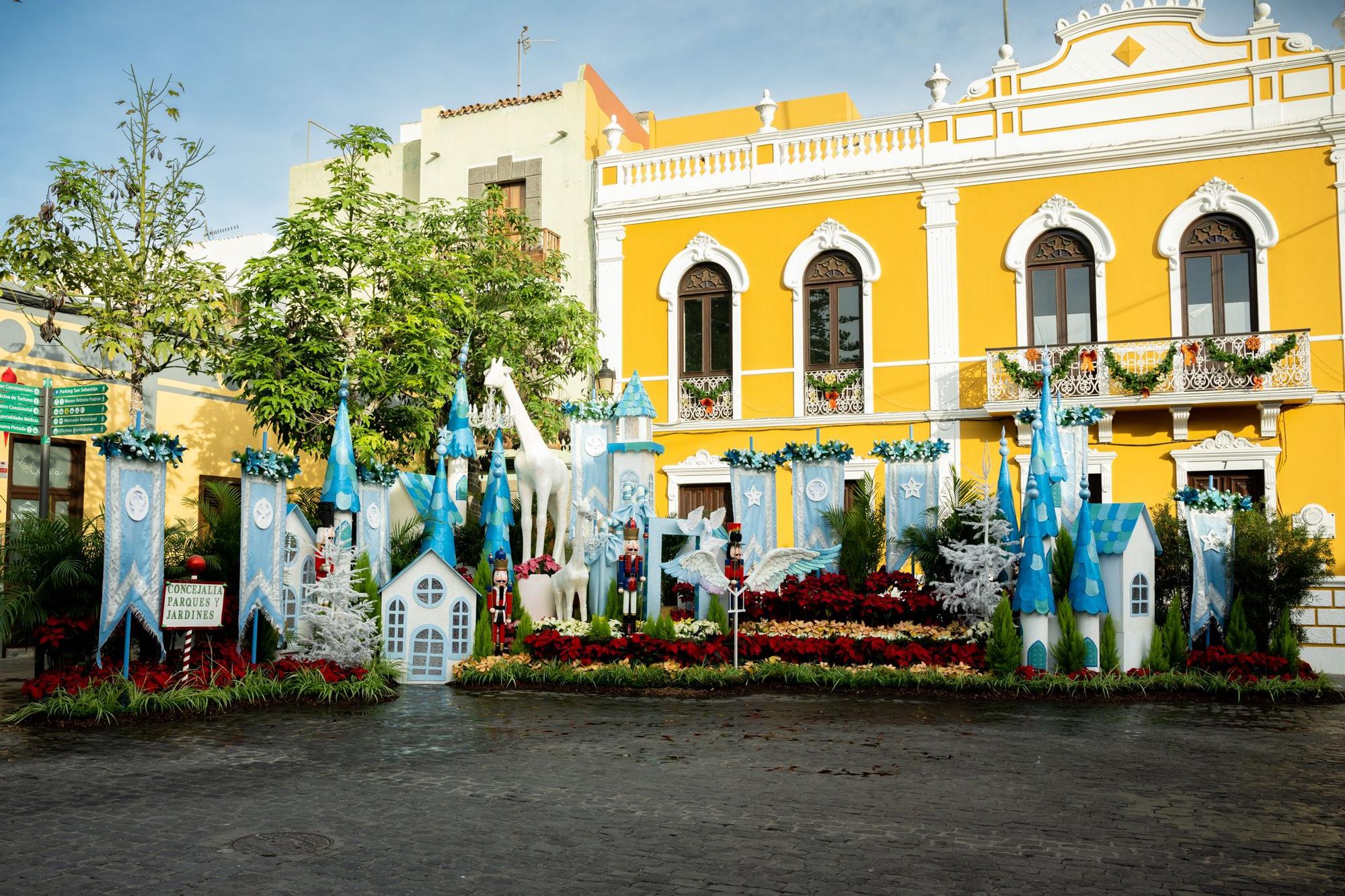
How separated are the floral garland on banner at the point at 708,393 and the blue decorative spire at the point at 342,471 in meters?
9.25

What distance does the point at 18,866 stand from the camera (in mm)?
5797

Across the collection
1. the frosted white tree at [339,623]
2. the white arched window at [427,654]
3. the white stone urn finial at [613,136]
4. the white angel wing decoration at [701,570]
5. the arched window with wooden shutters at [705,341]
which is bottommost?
the white arched window at [427,654]

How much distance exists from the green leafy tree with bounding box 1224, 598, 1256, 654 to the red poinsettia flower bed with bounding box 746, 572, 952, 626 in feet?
10.9

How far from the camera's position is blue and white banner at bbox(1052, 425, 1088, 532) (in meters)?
15.4

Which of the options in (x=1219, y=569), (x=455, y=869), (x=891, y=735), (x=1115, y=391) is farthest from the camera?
(x=1115, y=391)

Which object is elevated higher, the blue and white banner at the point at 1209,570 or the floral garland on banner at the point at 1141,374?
the floral garland on banner at the point at 1141,374

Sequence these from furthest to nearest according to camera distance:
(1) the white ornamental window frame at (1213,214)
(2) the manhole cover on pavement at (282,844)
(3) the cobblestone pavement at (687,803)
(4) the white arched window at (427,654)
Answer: (1) the white ornamental window frame at (1213,214)
(4) the white arched window at (427,654)
(2) the manhole cover on pavement at (282,844)
(3) the cobblestone pavement at (687,803)

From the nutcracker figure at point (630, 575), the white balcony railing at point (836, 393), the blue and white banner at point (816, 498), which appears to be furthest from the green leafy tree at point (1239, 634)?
the white balcony railing at point (836, 393)

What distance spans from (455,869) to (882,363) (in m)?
16.9

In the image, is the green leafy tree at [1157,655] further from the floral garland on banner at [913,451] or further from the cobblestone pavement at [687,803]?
the floral garland on banner at [913,451]

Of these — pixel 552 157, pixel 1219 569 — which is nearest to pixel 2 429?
pixel 552 157

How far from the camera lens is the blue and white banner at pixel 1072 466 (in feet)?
50.6

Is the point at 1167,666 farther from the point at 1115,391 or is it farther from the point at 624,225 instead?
the point at 624,225

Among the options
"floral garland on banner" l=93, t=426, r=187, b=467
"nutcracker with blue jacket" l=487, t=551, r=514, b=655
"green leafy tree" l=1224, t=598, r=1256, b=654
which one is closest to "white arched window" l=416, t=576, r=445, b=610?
"nutcracker with blue jacket" l=487, t=551, r=514, b=655
